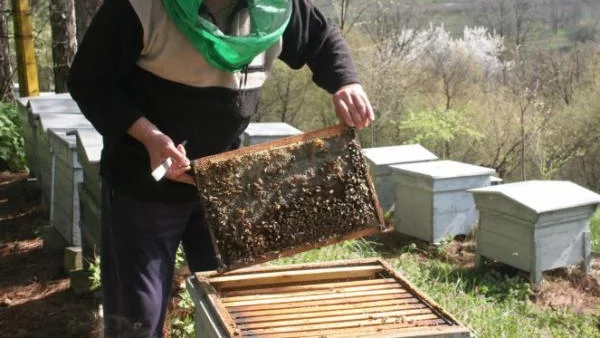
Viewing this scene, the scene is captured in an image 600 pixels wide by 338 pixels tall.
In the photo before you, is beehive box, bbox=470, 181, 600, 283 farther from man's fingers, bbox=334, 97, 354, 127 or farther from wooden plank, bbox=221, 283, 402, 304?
man's fingers, bbox=334, 97, 354, 127

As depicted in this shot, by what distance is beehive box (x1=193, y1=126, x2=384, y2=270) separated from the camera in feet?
6.72

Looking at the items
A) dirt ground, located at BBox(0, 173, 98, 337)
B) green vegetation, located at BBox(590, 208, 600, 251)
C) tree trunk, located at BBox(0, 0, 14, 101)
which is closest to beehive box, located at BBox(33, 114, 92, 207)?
dirt ground, located at BBox(0, 173, 98, 337)

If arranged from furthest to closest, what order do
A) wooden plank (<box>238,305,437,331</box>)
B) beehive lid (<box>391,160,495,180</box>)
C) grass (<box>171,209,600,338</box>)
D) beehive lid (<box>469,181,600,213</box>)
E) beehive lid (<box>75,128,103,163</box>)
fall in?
beehive lid (<box>391,160,495,180</box>), beehive lid (<box>469,181,600,213</box>), grass (<box>171,209,600,338</box>), beehive lid (<box>75,128,103,163</box>), wooden plank (<box>238,305,437,331</box>)

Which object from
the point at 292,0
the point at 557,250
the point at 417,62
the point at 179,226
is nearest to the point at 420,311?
the point at 179,226

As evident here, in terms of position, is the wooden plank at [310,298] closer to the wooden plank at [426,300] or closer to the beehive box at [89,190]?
the wooden plank at [426,300]

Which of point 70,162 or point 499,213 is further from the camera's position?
point 499,213

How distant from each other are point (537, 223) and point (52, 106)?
429cm

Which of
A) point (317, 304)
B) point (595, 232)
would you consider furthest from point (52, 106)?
point (595, 232)

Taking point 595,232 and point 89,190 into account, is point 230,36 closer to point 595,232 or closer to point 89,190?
point 89,190

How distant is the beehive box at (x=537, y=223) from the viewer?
579 centimetres

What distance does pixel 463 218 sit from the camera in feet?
24.3

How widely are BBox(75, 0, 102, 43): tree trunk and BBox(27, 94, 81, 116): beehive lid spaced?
0.65 meters

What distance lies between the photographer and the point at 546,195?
19.5ft

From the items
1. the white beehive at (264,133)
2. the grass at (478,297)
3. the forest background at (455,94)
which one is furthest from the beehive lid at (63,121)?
the forest background at (455,94)
